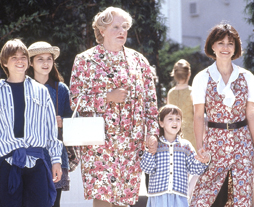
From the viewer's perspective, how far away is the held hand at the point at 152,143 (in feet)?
14.9

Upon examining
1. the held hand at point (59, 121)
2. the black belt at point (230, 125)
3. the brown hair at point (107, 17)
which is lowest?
the black belt at point (230, 125)

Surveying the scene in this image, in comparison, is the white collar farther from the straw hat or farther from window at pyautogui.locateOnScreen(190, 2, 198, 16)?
window at pyautogui.locateOnScreen(190, 2, 198, 16)

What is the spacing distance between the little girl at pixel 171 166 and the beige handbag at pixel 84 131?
1.95 ft

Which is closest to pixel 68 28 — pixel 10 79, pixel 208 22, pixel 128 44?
pixel 128 44

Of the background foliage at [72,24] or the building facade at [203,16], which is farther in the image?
the building facade at [203,16]

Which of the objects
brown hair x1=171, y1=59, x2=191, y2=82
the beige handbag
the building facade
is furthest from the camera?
the building facade

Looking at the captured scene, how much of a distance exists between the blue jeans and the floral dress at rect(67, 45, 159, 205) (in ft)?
2.21

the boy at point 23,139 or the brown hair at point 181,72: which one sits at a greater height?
the brown hair at point 181,72

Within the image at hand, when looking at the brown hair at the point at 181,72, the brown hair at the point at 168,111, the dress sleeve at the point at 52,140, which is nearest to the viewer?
the dress sleeve at the point at 52,140

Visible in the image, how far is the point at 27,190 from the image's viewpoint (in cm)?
382

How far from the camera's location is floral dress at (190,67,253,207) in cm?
449

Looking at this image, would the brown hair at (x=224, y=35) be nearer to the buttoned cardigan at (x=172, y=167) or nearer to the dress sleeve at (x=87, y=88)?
the buttoned cardigan at (x=172, y=167)

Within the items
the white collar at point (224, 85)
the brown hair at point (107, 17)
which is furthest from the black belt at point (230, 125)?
the brown hair at point (107, 17)

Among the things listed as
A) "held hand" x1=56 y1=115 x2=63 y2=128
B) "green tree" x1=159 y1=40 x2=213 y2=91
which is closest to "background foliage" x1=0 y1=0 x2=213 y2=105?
"held hand" x1=56 y1=115 x2=63 y2=128
